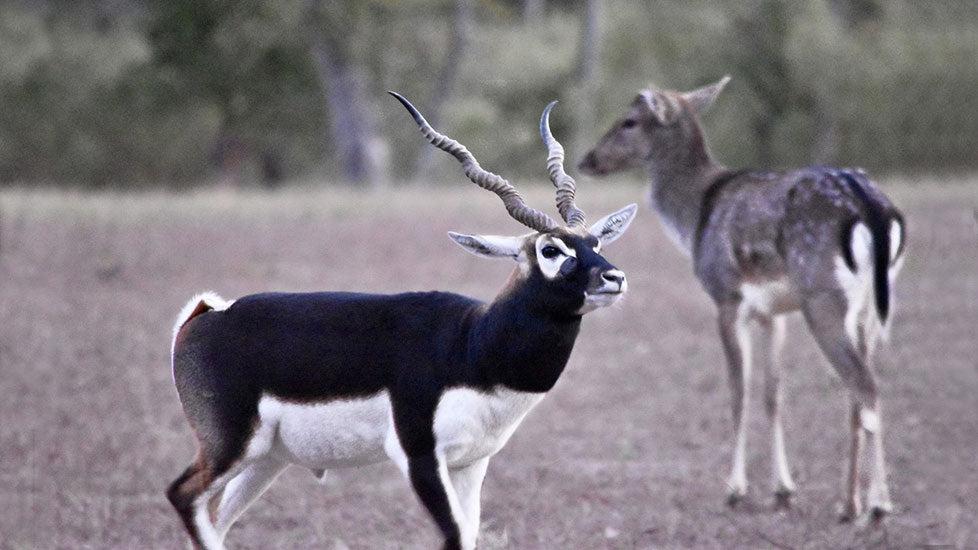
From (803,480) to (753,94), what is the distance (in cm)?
2449

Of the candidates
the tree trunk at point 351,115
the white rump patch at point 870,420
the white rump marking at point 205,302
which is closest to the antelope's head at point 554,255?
the white rump marking at point 205,302

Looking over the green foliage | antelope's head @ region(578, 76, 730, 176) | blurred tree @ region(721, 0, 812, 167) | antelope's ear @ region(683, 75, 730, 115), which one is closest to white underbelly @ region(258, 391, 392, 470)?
antelope's head @ region(578, 76, 730, 176)

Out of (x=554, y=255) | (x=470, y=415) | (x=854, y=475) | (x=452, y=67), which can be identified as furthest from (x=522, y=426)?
(x=452, y=67)

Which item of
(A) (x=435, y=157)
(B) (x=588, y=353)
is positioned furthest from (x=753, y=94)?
(B) (x=588, y=353)

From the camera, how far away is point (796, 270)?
6.84 meters

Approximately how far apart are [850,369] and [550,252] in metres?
2.54

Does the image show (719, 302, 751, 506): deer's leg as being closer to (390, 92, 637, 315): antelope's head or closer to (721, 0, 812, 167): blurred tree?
(390, 92, 637, 315): antelope's head

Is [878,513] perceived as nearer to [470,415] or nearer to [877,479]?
[877,479]

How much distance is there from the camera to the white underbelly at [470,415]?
4688mm

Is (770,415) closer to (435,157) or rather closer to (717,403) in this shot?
(717,403)

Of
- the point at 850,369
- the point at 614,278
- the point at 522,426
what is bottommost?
the point at 522,426

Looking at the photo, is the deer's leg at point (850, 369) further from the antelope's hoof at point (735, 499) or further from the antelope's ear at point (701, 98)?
the antelope's ear at point (701, 98)

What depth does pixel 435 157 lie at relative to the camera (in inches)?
1178

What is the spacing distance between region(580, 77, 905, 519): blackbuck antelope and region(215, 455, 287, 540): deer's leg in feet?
9.48
